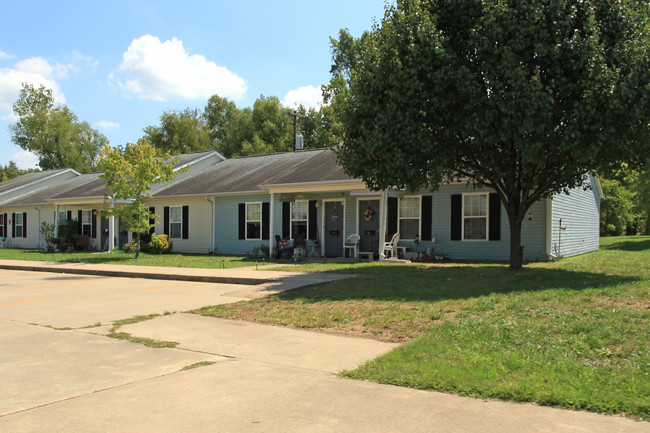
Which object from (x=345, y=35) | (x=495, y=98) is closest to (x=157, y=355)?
(x=495, y=98)

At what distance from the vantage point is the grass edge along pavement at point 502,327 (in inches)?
188

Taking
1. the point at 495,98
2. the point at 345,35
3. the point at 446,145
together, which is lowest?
the point at 446,145

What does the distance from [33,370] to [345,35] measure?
37796 millimetres

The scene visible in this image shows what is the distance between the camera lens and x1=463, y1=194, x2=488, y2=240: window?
1695 centimetres

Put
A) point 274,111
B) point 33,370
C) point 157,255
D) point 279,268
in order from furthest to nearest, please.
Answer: point 274,111 → point 157,255 → point 279,268 → point 33,370

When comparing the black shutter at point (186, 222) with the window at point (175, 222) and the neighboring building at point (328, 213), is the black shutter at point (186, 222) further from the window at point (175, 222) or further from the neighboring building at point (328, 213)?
the window at point (175, 222)

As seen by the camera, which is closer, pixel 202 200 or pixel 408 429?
pixel 408 429

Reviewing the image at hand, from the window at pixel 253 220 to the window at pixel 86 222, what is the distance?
11924mm

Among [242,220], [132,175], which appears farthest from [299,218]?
[132,175]

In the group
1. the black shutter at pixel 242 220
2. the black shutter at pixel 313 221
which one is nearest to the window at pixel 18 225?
the black shutter at pixel 242 220

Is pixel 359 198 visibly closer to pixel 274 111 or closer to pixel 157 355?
pixel 157 355

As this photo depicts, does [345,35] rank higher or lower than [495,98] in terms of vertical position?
higher

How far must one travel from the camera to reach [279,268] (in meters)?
15.8

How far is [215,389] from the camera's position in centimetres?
499
